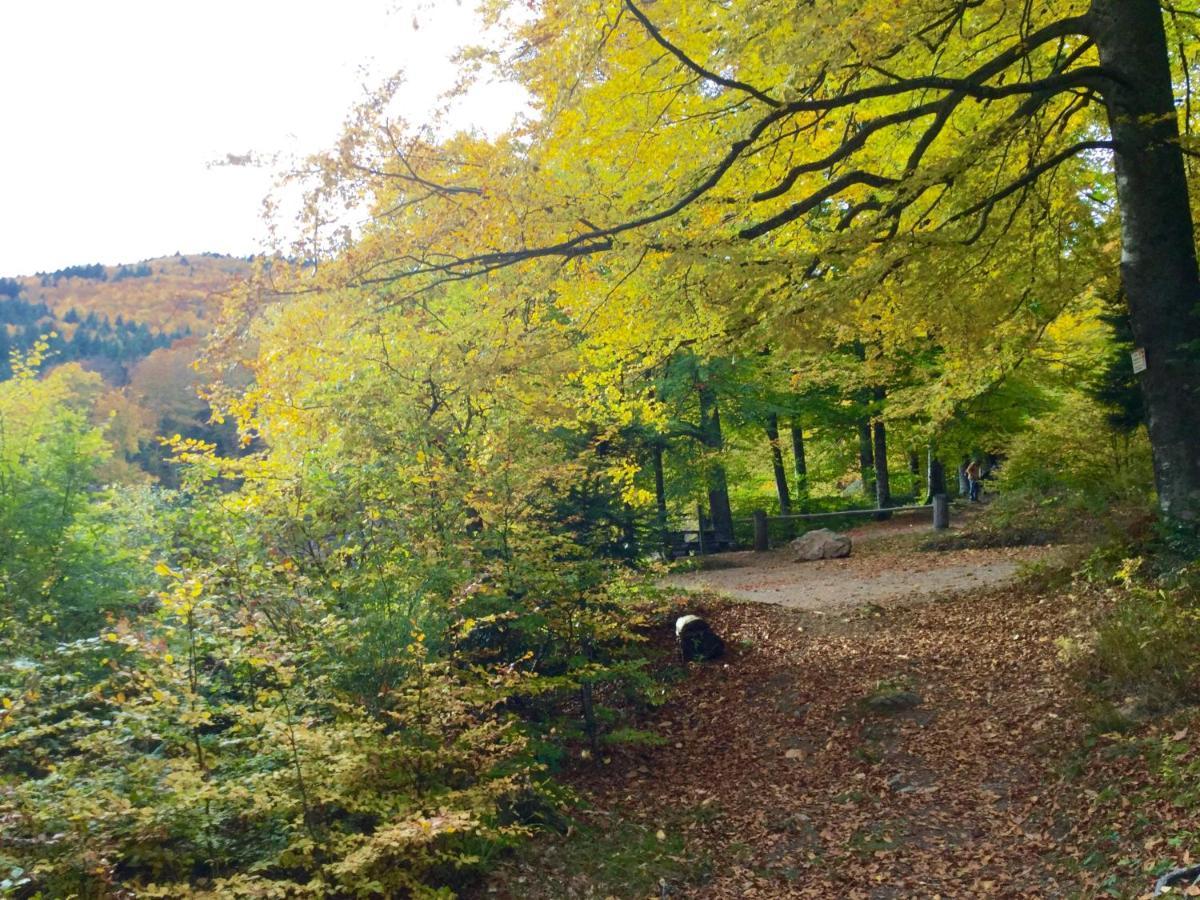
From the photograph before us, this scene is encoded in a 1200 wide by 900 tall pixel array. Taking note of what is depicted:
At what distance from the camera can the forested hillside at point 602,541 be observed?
16.0 ft

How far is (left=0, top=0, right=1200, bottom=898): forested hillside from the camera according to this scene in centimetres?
487

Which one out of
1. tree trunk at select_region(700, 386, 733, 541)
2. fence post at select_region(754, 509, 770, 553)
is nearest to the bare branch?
tree trunk at select_region(700, 386, 733, 541)

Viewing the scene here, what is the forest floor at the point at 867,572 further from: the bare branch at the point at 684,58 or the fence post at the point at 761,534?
the bare branch at the point at 684,58

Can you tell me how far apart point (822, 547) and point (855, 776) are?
11009 millimetres

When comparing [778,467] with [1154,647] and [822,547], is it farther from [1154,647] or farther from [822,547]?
[1154,647]

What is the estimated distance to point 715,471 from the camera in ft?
64.7

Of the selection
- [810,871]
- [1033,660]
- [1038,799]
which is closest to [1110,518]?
[1033,660]

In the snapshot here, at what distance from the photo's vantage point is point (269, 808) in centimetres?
439

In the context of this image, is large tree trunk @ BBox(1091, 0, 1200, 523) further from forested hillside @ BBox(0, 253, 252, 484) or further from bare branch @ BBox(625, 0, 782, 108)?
forested hillside @ BBox(0, 253, 252, 484)

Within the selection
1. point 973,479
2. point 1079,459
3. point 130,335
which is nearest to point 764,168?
point 1079,459

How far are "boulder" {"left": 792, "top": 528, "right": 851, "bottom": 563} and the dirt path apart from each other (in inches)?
9.1

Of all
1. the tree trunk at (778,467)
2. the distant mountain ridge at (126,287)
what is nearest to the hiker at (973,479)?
the tree trunk at (778,467)

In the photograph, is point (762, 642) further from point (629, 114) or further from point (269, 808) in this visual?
point (269, 808)

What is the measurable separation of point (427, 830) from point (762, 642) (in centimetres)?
610
